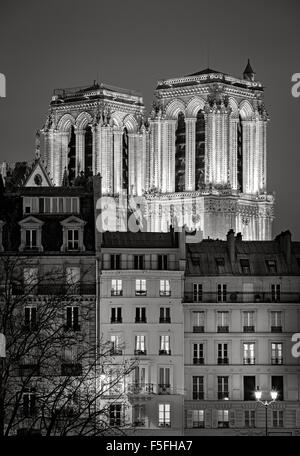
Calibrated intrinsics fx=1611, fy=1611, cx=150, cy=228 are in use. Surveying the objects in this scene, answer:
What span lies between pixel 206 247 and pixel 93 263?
845 cm

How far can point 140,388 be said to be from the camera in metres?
84.9

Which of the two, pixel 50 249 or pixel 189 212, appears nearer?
pixel 50 249

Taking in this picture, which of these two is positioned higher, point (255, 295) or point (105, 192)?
point (105, 192)

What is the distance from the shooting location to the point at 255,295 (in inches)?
3526

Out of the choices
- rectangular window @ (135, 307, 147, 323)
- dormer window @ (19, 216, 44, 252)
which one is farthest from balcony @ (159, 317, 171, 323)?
dormer window @ (19, 216, 44, 252)

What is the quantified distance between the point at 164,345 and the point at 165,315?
5.37ft

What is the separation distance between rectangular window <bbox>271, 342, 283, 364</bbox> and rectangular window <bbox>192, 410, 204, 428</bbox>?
201 inches

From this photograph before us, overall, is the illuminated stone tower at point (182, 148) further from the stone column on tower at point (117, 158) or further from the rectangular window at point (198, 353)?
the rectangular window at point (198, 353)

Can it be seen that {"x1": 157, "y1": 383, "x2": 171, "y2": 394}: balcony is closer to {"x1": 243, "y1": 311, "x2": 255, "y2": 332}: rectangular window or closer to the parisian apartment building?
the parisian apartment building

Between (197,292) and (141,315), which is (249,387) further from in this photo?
(141,315)
